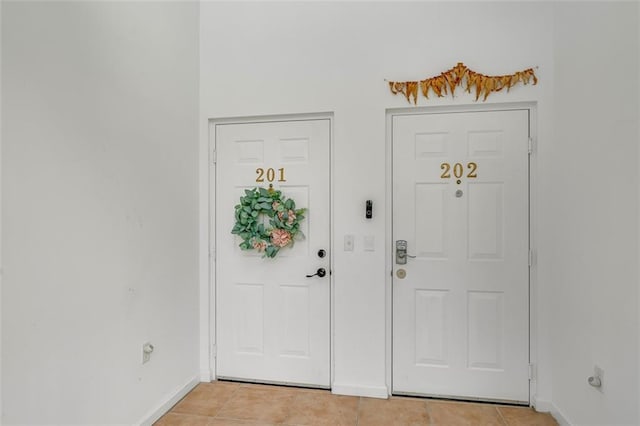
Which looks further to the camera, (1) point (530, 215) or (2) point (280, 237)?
(2) point (280, 237)

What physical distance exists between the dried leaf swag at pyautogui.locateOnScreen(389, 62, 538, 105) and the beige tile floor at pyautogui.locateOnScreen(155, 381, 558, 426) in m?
1.99

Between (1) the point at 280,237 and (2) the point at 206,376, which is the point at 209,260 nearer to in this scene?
(1) the point at 280,237

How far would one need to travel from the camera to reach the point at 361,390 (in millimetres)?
2262

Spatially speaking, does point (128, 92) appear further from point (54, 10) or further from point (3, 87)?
point (3, 87)

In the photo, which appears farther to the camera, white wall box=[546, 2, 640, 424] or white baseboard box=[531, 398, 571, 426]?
white baseboard box=[531, 398, 571, 426]

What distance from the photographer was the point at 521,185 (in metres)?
2.16

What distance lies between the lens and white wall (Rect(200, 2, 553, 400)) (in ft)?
7.01

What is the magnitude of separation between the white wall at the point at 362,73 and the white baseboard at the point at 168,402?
103cm

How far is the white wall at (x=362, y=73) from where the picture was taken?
2.14m

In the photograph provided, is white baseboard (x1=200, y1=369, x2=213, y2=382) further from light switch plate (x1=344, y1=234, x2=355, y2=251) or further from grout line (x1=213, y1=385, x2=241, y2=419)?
light switch plate (x1=344, y1=234, x2=355, y2=251)

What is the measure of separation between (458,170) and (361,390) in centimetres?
162

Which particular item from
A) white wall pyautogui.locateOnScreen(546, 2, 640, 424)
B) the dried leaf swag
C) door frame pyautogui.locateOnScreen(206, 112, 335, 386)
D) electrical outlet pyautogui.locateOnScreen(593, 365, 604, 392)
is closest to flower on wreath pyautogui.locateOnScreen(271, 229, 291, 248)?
door frame pyautogui.locateOnScreen(206, 112, 335, 386)

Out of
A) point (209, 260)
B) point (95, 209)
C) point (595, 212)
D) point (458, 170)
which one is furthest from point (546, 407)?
point (95, 209)

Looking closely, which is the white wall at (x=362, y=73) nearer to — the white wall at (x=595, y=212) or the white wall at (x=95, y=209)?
the white wall at (x=595, y=212)
